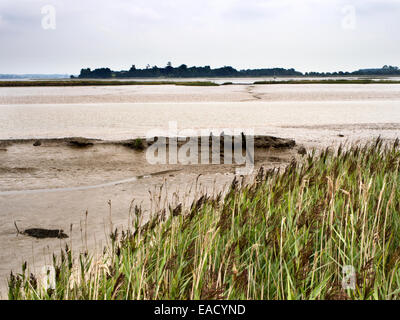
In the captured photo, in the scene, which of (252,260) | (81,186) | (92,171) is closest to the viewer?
(252,260)

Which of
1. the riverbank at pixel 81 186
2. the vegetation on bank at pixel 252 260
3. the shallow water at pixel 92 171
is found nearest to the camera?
the vegetation on bank at pixel 252 260

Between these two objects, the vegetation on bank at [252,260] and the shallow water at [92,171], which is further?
the shallow water at [92,171]

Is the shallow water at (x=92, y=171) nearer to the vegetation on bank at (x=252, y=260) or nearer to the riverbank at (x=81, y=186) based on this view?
the riverbank at (x=81, y=186)

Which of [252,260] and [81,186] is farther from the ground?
[252,260]

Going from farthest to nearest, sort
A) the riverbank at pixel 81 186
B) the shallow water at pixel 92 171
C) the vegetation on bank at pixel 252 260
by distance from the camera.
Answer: the shallow water at pixel 92 171 < the riverbank at pixel 81 186 < the vegetation on bank at pixel 252 260

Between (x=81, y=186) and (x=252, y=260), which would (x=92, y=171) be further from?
(x=252, y=260)

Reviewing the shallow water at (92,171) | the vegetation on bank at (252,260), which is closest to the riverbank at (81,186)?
the shallow water at (92,171)

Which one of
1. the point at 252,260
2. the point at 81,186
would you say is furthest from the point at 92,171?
the point at 252,260

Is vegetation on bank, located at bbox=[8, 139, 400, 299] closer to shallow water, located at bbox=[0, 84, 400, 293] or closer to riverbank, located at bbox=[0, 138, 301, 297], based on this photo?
shallow water, located at bbox=[0, 84, 400, 293]

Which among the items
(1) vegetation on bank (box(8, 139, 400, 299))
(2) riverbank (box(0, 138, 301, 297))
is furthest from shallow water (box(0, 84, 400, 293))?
(1) vegetation on bank (box(8, 139, 400, 299))

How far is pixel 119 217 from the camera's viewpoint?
496cm

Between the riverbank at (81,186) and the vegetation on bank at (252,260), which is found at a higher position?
the vegetation on bank at (252,260)

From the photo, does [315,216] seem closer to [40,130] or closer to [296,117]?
[40,130]
